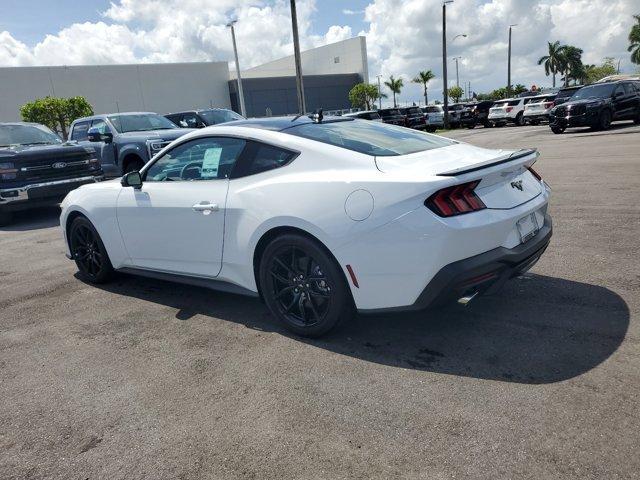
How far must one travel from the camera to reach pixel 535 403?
273cm

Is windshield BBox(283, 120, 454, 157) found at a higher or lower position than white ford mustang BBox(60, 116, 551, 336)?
higher

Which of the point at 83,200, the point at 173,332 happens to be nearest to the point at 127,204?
the point at 83,200

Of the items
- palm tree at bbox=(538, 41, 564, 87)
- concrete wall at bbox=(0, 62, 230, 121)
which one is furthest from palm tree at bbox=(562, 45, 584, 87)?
concrete wall at bbox=(0, 62, 230, 121)

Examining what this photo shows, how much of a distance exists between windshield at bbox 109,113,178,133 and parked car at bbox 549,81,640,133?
14.4 metres

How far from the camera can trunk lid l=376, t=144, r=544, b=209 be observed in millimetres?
3209

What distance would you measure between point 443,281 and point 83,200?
12.3 feet

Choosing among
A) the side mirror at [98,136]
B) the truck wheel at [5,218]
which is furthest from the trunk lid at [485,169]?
the side mirror at [98,136]

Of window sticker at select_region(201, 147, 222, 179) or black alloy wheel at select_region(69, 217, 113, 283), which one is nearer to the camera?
window sticker at select_region(201, 147, 222, 179)

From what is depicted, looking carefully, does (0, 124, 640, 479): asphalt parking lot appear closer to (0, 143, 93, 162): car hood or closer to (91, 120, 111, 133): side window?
(0, 143, 93, 162): car hood

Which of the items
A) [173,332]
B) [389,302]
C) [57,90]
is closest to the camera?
[389,302]

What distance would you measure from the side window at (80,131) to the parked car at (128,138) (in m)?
0.42

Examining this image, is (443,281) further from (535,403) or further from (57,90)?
(57,90)

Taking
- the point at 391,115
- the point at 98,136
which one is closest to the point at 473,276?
the point at 98,136

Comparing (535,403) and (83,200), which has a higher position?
(83,200)
